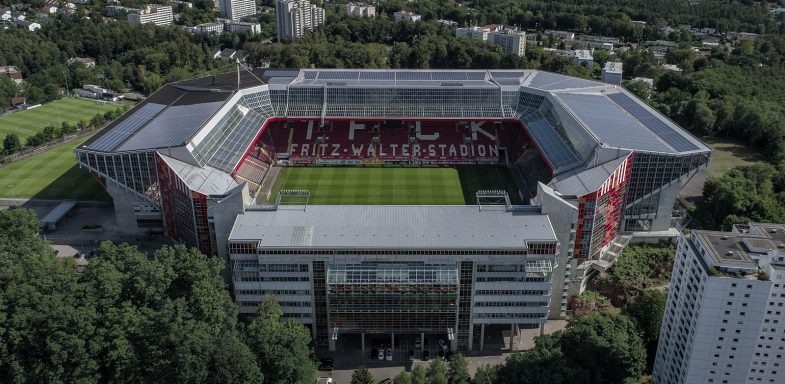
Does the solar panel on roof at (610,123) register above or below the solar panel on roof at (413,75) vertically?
below

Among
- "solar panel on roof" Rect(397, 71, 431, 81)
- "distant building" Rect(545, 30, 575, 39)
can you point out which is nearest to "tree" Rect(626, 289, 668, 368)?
"solar panel on roof" Rect(397, 71, 431, 81)

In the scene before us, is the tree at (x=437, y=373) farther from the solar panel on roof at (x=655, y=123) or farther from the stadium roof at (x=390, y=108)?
the solar panel on roof at (x=655, y=123)

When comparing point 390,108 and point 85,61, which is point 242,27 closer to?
point 85,61

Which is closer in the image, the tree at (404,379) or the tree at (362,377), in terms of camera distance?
the tree at (404,379)

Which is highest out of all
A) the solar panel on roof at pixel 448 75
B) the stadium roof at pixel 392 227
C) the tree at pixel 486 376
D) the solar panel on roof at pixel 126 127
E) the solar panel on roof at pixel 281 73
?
the solar panel on roof at pixel 448 75

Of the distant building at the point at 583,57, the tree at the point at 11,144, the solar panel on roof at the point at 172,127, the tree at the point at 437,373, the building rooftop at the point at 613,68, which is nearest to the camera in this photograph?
the tree at the point at 437,373

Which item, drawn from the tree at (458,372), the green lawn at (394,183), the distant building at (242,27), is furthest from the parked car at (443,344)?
the distant building at (242,27)

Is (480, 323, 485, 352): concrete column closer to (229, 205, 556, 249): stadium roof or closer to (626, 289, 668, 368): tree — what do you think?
(229, 205, 556, 249): stadium roof

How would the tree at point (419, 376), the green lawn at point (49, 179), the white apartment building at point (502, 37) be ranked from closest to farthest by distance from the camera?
the tree at point (419, 376), the green lawn at point (49, 179), the white apartment building at point (502, 37)

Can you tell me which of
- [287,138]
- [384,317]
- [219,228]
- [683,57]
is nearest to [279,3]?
[287,138]
